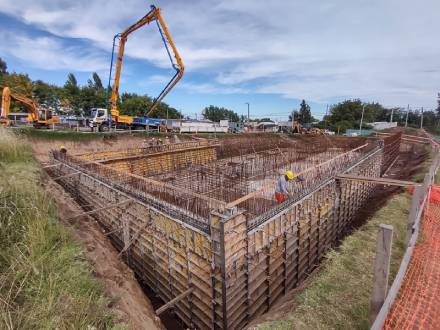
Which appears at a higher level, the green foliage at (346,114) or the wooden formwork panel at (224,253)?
the green foliage at (346,114)

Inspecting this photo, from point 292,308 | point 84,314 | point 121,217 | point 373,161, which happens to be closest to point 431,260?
point 292,308

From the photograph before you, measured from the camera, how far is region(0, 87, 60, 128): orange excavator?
1870 centimetres

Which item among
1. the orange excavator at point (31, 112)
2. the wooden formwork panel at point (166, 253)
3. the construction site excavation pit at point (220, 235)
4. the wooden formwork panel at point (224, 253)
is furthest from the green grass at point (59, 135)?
the wooden formwork panel at point (166, 253)

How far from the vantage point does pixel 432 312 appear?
2.90 m

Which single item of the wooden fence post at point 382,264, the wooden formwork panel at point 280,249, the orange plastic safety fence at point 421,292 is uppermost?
the wooden fence post at point 382,264

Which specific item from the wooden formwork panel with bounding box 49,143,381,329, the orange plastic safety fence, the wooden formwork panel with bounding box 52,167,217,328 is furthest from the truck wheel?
the orange plastic safety fence

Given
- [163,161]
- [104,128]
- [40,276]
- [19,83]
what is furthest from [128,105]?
[40,276]

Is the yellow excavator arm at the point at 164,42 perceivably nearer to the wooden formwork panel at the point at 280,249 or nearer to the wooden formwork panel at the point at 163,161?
the wooden formwork panel at the point at 163,161

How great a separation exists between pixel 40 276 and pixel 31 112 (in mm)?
23805

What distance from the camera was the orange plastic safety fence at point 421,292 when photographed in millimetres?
2660

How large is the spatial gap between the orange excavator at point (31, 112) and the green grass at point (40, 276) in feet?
65.5

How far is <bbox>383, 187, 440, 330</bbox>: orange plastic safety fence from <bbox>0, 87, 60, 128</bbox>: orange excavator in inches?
976

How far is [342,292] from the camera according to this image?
3777 mm

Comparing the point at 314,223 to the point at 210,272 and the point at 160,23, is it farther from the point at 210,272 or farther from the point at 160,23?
the point at 160,23
